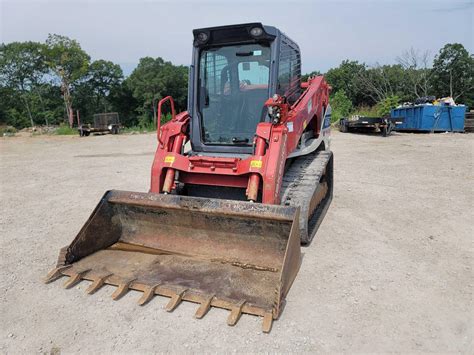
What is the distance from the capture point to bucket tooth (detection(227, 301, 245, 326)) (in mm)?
2916

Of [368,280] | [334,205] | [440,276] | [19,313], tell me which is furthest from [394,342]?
[334,205]

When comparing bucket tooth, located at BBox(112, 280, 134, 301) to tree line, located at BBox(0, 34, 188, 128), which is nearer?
bucket tooth, located at BBox(112, 280, 134, 301)

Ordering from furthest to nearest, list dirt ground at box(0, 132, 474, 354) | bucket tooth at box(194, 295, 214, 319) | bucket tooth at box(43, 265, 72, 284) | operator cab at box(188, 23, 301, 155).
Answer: operator cab at box(188, 23, 301, 155) → bucket tooth at box(43, 265, 72, 284) → bucket tooth at box(194, 295, 214, 319) → dirt ground at box(0, 132, 474, 354)

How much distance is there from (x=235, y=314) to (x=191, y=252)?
1.15 m

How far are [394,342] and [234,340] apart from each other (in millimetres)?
1131

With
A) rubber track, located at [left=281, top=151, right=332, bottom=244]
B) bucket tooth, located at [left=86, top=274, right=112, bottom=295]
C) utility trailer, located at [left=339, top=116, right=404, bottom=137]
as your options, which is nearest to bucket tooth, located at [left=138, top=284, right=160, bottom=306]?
bucket tooth, located at [left=86, top=274, right=112, bottom=295]

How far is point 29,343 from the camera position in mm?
2803

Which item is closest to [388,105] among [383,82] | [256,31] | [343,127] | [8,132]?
[343,127]

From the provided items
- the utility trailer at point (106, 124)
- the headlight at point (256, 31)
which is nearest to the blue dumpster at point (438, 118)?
the headlight at point (256, 31)

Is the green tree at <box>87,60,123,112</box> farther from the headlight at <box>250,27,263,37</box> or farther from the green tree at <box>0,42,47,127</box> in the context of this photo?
the headlight at <box>250,27,263,37</box>

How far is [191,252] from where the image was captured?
3.97 metres

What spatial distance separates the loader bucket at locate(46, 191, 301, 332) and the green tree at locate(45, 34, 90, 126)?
97.5ft

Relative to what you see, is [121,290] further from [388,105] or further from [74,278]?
[388,105]

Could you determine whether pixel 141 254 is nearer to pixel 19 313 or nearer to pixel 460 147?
pixel 19 313
